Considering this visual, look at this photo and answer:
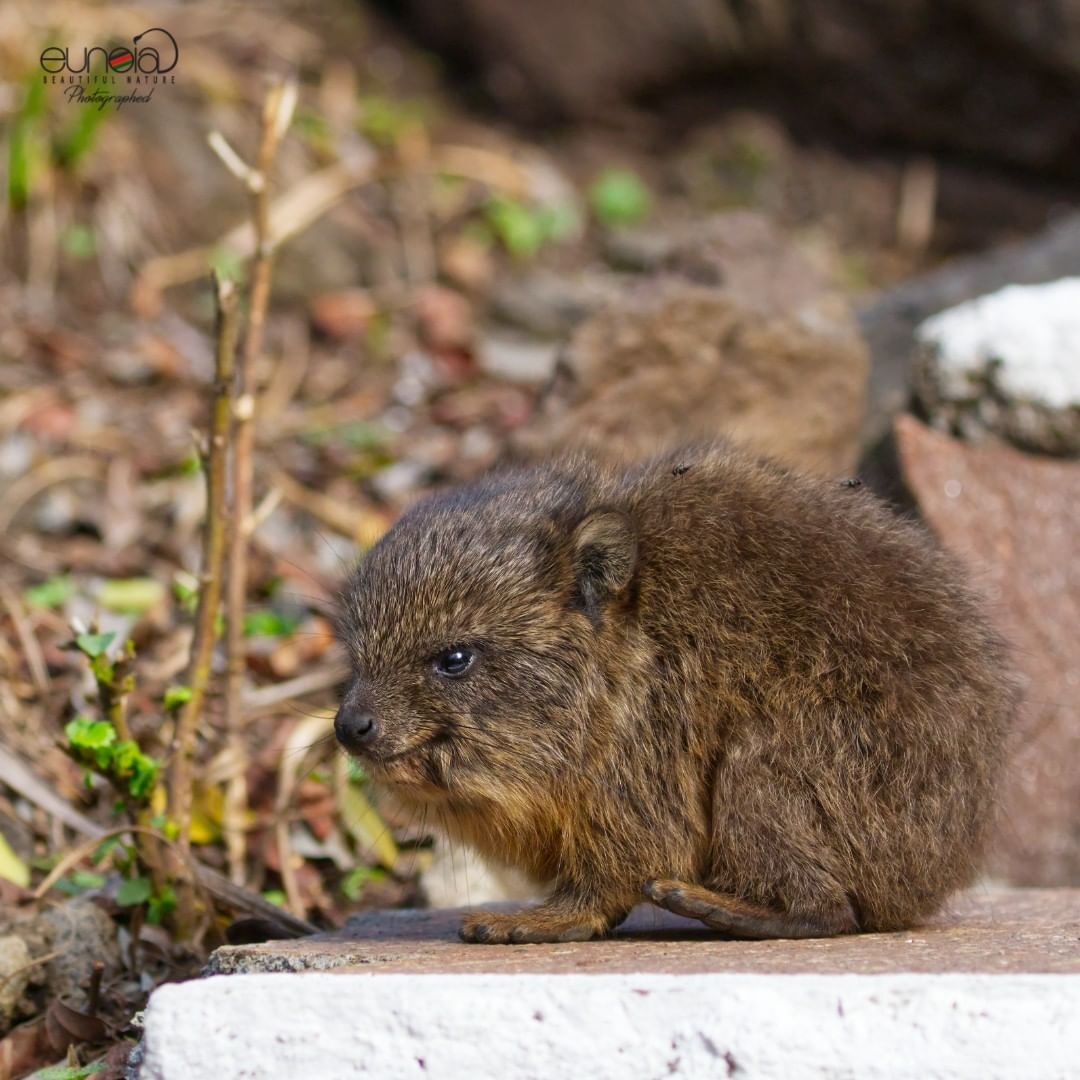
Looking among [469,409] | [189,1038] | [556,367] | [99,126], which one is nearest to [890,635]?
[189,1038]

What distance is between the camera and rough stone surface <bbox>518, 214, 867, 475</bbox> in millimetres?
7992

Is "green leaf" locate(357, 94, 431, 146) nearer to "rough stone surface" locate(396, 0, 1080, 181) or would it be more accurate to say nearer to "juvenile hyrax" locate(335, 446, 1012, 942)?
"rough stone surface" locate(396, 0, 1080, 181)

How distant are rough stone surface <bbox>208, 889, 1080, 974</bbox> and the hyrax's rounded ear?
1056 mm

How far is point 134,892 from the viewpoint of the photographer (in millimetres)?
5402

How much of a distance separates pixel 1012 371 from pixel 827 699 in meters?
3.66

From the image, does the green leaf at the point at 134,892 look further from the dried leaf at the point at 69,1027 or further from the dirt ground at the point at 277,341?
the dried leaf at the point at 69,1027

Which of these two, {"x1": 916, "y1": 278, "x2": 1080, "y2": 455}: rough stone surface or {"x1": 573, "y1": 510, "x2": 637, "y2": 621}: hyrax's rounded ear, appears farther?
{"x1": 916, "y1": 278, "x2": 1080, "y2": 455}: rough stone surface

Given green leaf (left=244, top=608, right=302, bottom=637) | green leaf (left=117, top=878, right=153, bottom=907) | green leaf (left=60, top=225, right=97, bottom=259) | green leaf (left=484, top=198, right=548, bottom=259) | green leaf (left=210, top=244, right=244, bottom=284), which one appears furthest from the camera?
green leaf (left=484, top=198, right=548, bottom=259)

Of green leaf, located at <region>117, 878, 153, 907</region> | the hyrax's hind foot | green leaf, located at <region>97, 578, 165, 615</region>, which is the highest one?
green leaf, located at <region>97, 578, 165, 615</region>

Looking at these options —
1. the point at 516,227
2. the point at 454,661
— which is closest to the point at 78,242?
the point at 516,227

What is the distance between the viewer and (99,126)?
36.8 ft

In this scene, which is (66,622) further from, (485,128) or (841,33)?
(841,33)

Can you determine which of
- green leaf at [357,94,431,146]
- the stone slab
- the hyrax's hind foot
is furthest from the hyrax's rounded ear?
green leaf at [357,94,431,146]

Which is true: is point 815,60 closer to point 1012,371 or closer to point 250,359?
point 1012,371
